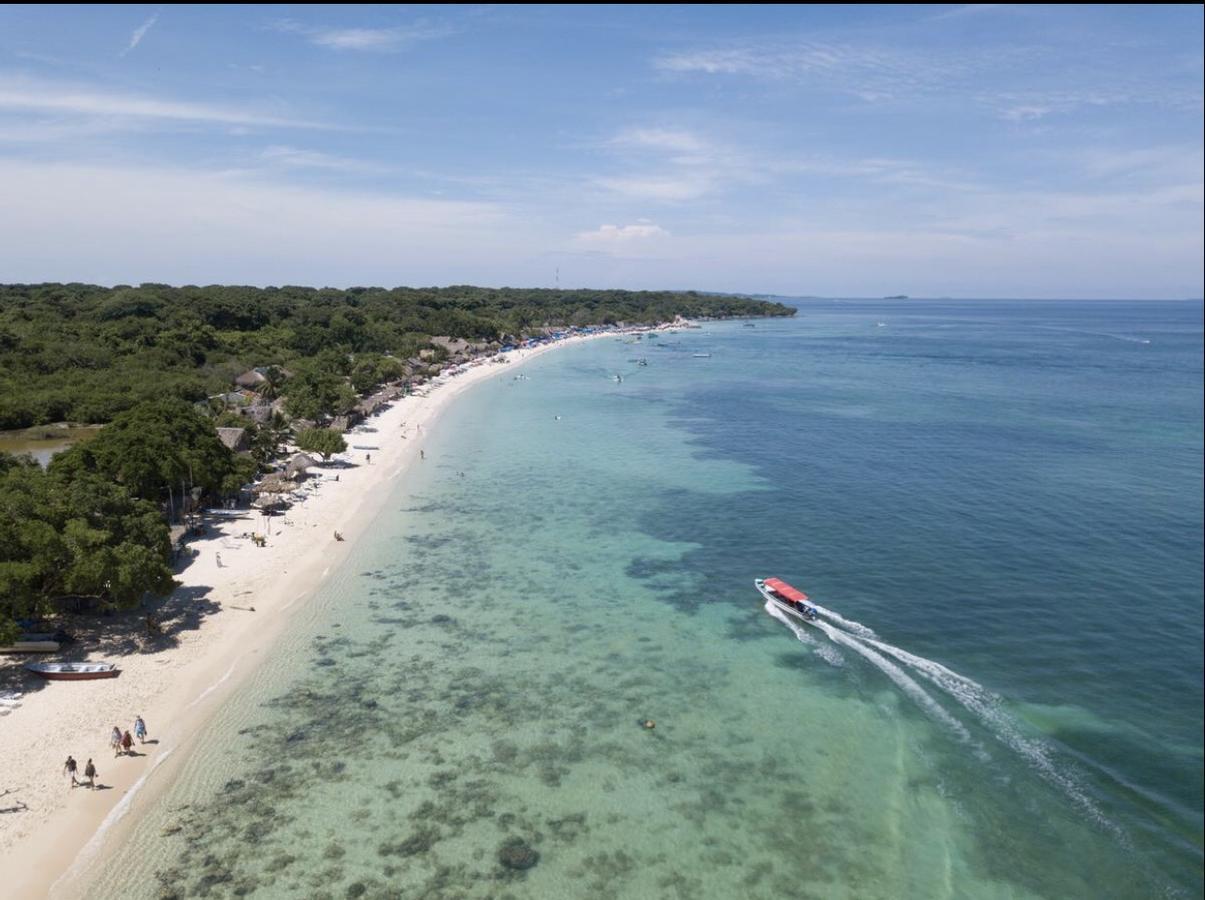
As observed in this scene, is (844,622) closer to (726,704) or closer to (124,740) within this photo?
(726,704)

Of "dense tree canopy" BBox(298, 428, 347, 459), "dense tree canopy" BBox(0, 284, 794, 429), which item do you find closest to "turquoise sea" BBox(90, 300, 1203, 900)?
"dense tree canopy" BBox(298, 428, 347, 459)

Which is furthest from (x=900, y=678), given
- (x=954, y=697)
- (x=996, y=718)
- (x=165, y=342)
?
(x=165, y=342)

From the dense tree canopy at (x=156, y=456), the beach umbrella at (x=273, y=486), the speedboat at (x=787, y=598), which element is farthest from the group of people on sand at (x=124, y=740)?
the speedboat at (x=787, y=598)

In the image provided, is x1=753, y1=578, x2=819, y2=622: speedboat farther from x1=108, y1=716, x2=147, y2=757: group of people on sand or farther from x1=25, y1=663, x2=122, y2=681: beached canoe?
x1=25, y1=663, x2=122, y2=681: beached canoe

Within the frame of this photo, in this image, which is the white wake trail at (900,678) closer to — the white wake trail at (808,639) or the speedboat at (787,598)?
the speedboat at (787,598)

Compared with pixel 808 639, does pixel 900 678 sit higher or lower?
lower

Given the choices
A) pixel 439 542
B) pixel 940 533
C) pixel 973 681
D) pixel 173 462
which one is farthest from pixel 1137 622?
pixel 173 462
